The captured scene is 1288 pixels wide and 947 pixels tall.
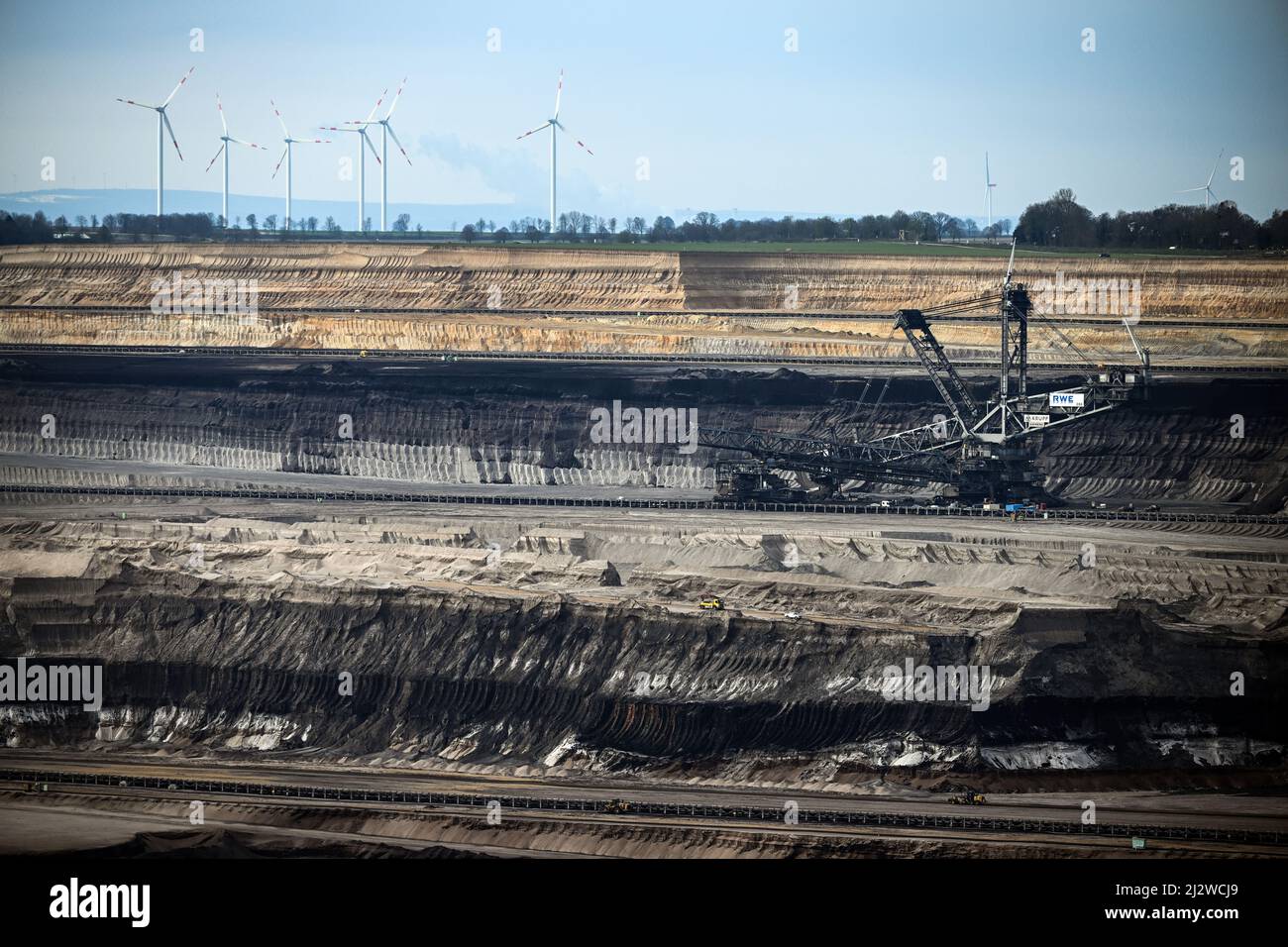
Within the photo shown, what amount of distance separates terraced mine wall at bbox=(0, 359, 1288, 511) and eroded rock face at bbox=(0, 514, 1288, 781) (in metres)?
20.3

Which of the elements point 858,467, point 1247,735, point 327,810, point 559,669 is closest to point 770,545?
point 858,467

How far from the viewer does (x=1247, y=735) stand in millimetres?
43938

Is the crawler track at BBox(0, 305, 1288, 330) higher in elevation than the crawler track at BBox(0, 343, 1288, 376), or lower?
higher

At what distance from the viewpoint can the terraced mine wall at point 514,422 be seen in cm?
7881

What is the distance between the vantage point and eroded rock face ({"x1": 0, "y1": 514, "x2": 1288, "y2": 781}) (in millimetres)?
44031

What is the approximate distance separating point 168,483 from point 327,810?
1732 inches

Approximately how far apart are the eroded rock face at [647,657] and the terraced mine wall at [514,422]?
20315 mm

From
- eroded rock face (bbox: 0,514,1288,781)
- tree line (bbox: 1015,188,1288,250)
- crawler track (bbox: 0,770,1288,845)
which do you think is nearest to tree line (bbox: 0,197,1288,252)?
tree line (bbox: 1015,188,1288,250)

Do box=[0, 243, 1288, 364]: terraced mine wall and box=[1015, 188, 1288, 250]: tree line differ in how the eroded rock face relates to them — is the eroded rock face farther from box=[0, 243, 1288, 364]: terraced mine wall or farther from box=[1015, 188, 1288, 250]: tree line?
box=[1015, 188, 1288, 250]: tree line

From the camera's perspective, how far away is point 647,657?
156 feet

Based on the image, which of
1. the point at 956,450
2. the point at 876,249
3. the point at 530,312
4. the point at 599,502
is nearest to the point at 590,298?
the point at 530,312

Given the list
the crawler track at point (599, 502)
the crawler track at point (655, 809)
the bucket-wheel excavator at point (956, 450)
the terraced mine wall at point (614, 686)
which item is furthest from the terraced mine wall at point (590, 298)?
the crawler track at point (655, 809)

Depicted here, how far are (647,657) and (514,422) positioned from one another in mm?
40538
